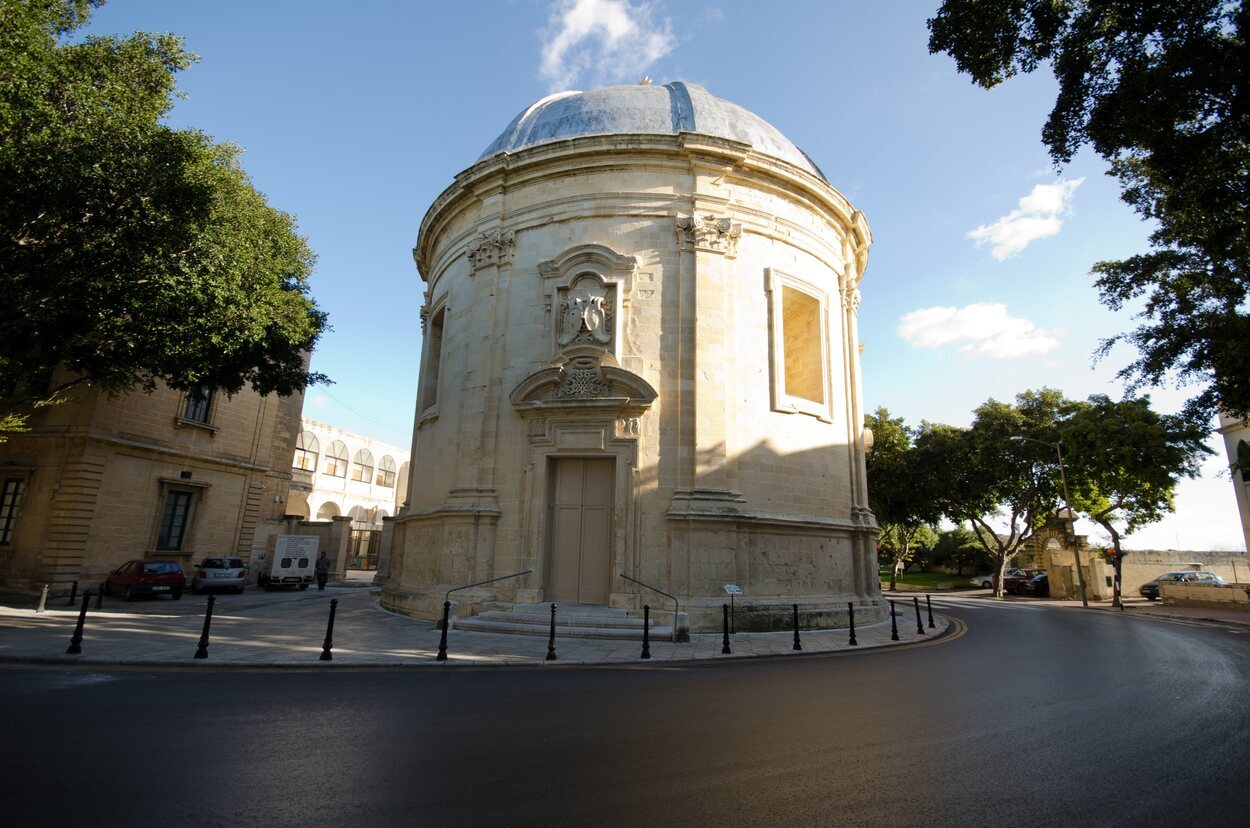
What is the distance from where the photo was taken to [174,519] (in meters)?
21.9

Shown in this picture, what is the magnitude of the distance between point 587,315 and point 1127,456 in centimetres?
2529

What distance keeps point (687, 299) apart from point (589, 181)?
13.4 ft

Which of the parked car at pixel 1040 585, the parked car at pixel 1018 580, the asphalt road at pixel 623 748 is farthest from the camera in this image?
the parked car at pixel 1018 580

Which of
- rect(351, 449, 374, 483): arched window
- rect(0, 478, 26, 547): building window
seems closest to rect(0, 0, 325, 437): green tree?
rect(0, 478, 26, 547): building window

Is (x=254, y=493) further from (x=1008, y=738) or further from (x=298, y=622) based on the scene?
(x=1008, y=738)

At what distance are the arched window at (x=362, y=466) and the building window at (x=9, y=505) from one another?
2938 centimetres

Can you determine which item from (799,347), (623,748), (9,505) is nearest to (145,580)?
(9,505)

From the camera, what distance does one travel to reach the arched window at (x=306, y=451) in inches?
1722

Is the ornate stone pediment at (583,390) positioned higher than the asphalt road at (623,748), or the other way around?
the ornate stone pediment at (583,390)

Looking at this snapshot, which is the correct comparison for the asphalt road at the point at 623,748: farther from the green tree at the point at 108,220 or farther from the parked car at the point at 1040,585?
the parked car at the point at 1040,585

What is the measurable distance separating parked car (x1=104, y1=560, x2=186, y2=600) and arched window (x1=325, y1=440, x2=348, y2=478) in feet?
91.6

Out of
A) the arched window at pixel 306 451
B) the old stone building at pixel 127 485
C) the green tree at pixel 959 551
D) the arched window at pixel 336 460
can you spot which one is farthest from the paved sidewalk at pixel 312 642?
the green tree at pixel 959 551

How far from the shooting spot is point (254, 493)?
24688 mm

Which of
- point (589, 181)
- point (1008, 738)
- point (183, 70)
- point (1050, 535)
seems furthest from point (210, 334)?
point (1050, 535)
